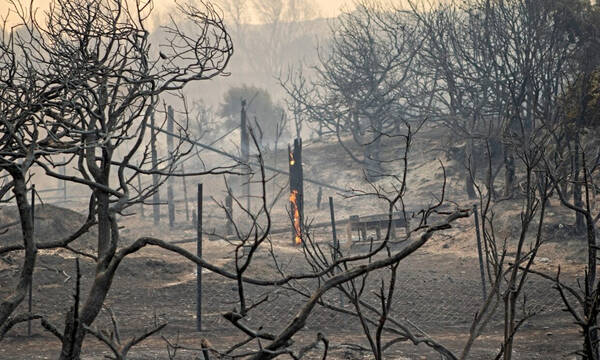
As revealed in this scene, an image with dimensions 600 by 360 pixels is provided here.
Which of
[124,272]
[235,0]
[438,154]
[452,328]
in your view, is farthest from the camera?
[235,0]

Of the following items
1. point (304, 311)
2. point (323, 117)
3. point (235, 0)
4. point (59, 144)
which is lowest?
point (304, 311)

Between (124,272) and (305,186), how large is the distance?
64.9ft

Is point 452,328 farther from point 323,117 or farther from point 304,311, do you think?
point 323,117

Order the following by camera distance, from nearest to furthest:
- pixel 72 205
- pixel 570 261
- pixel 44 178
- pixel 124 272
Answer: pixel 124 272 → pixel 570 261 → pixel 72 205 → pixel 44 178

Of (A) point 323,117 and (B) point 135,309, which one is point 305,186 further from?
(B) point 135,309

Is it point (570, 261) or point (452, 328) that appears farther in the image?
point (570, 261)

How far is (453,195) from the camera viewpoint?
26.7m

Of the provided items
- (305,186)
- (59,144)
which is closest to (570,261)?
(59,144)

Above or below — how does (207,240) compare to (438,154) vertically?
below

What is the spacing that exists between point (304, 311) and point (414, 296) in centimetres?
1075

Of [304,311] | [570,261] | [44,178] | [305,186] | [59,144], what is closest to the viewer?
[304,311]

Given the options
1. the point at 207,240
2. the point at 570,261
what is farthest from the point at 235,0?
the point at 570,261

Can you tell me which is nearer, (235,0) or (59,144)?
(59,144)

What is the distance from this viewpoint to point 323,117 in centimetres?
3588
